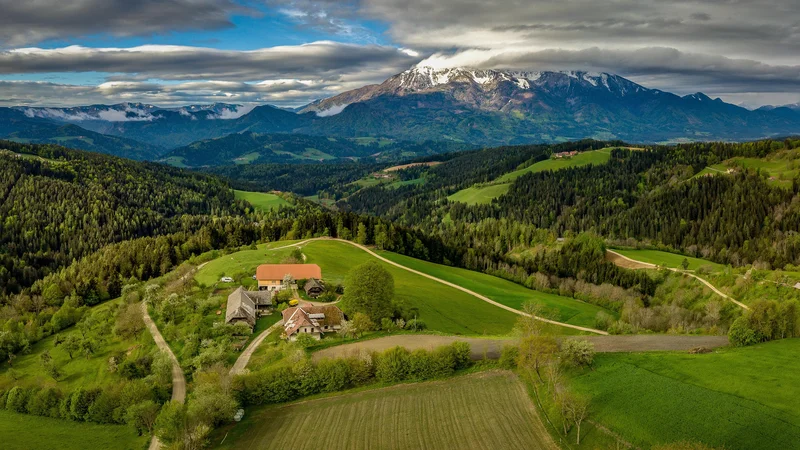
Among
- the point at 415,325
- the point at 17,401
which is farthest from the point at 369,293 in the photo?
the point at 17,401

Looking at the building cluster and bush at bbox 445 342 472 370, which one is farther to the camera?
the building cluster

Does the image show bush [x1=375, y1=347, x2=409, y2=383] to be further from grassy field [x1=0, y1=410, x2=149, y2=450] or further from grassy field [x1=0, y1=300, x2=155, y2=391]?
grassy field [x1=0, y1=300, x2=155, y2=391]

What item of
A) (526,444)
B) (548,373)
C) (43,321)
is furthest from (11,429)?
(548,373)

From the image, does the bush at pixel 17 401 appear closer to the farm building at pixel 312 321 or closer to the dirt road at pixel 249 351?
the dirt road at pixel 249 351

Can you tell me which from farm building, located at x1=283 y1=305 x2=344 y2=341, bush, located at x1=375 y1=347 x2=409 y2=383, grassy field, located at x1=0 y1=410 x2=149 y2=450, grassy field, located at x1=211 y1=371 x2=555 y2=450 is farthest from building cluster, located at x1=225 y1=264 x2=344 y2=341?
grassy field, located at x1=0 y1=410 x2=149 y2=450

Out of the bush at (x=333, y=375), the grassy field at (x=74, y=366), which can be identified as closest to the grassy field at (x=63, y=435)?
the grassy field at (x=74, y=366)

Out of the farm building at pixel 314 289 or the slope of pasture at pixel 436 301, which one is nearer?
the slope of pasture at pixel 436 301

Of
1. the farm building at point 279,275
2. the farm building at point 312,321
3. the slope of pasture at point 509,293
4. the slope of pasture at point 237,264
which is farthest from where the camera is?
the slope of pasture at point 509,293

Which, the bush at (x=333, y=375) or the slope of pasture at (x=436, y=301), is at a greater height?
the bush at (x=333, y=375)
